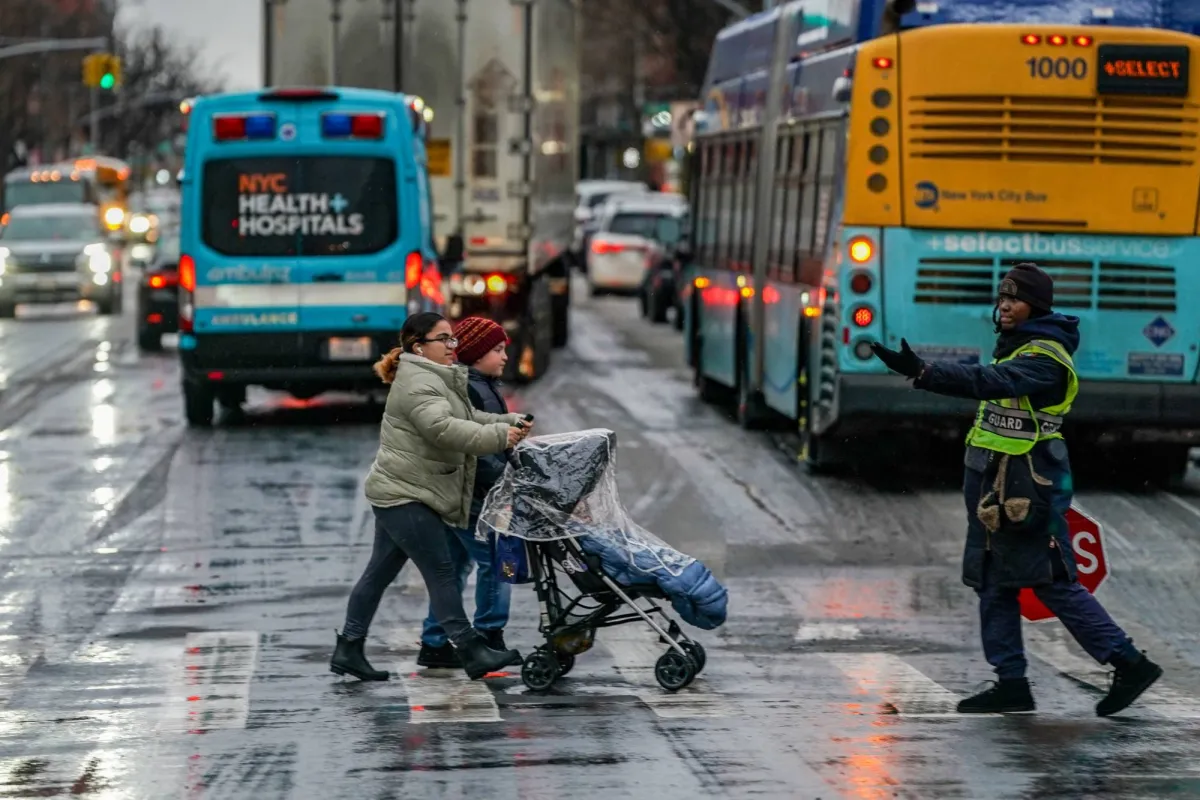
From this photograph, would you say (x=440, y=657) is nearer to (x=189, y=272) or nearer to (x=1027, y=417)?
(x=1027, y=417)

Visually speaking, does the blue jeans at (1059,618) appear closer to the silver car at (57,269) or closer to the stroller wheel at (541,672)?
the stroller wheel at (541,672)

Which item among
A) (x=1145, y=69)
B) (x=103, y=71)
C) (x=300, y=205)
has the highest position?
(x=103, y=71)

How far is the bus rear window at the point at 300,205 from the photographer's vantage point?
62.8 feet

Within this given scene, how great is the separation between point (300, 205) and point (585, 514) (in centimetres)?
1059

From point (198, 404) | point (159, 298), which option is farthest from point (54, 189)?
point (198, 404)

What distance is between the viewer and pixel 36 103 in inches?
3888

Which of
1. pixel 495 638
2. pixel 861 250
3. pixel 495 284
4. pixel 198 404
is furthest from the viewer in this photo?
pixel 495 284

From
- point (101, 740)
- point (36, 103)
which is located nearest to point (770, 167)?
point (101, 740)

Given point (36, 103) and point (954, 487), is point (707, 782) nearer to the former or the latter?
point (954, 487)

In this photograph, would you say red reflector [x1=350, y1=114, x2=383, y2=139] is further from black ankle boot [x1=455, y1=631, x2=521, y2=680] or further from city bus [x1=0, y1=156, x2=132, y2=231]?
city bus [x1=0, y1=156, x2=132, y2=231]

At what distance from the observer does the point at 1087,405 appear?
49.7 ft

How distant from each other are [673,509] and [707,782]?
7552 millimetres

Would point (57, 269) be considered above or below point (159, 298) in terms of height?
below

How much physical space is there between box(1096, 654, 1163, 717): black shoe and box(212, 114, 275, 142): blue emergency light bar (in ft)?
38.7
